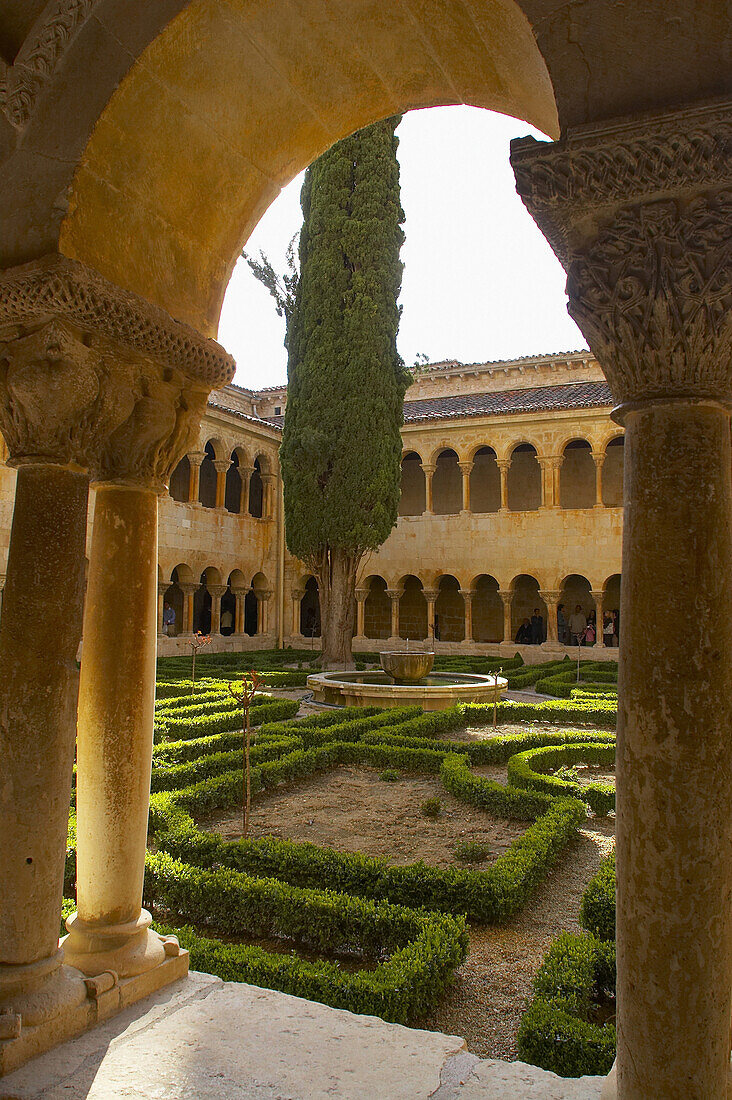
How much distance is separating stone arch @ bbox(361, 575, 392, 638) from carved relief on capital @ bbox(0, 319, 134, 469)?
23.9 m

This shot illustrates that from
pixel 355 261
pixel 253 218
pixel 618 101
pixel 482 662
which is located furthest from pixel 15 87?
pixel 482 662

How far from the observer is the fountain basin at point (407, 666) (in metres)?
12.8

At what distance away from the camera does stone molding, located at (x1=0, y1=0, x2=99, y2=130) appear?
8.60 feet

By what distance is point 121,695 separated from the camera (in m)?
3.05

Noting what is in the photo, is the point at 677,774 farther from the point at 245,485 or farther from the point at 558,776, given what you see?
the point at 245,485

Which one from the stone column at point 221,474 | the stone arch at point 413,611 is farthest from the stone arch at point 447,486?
the stone column at point 221,474

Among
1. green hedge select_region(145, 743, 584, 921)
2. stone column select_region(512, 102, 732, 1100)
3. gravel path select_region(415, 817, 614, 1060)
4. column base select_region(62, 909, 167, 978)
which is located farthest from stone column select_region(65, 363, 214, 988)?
stone column select_region(512, 102, 732, 1100)

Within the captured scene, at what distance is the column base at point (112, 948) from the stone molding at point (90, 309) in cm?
223

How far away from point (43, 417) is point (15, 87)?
1.15m

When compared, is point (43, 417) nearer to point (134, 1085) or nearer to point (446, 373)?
point (134, 1085)

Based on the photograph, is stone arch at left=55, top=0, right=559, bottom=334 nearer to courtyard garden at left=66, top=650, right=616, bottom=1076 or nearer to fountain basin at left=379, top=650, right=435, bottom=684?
courtyard garden at left=66, top=650, right=616, bottom=1076

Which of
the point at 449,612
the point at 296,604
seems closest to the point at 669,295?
the point at 296,604

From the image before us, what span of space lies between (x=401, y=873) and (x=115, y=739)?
2.17m

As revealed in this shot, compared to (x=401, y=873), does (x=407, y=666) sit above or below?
above
